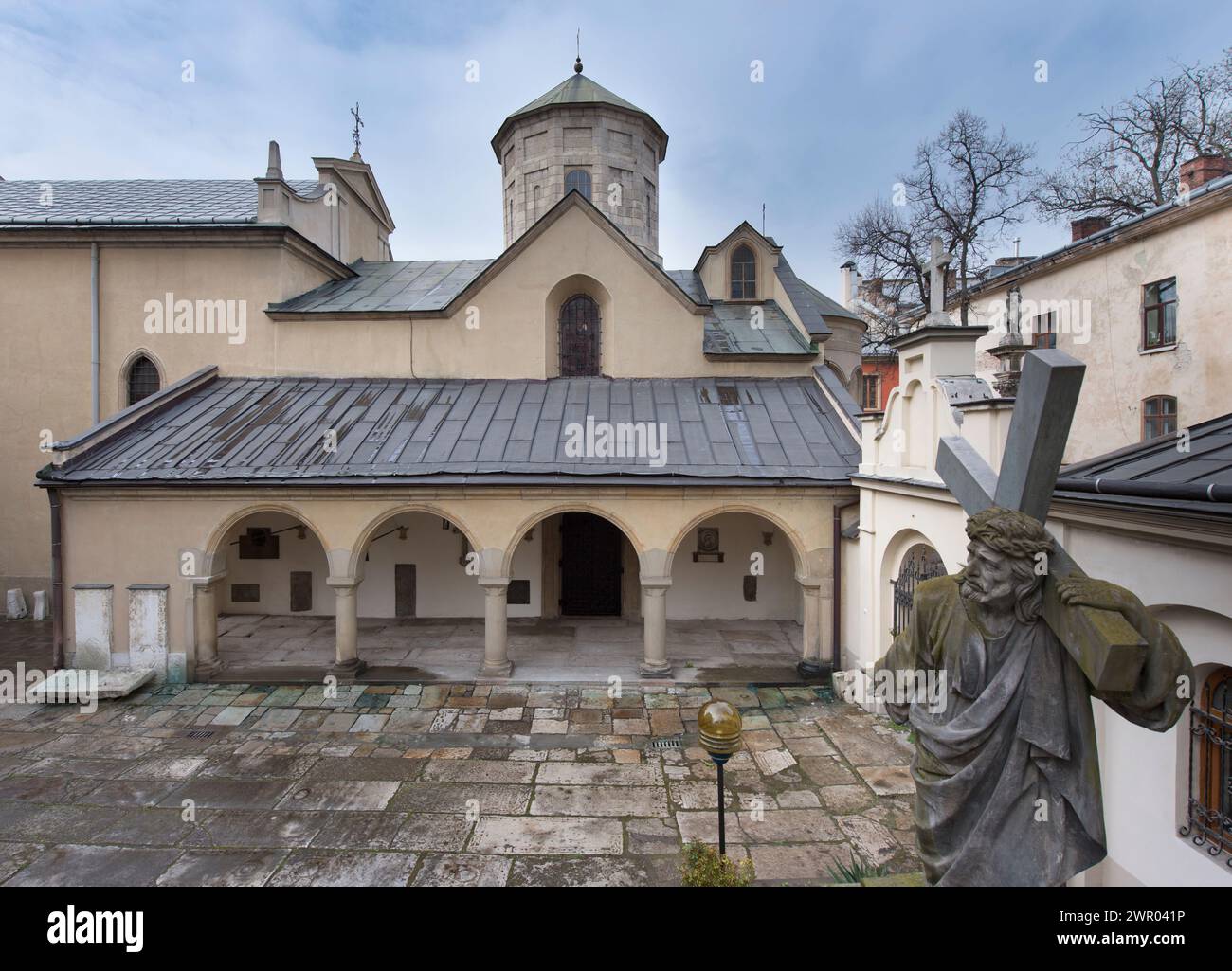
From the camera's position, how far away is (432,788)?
751cm

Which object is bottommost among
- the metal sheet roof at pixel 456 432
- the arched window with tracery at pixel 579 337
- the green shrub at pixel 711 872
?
the green shrub at pixel 711 872

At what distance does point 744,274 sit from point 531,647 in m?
11.0

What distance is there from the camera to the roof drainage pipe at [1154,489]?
390cm

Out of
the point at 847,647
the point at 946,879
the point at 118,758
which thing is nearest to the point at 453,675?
the point at 118,758

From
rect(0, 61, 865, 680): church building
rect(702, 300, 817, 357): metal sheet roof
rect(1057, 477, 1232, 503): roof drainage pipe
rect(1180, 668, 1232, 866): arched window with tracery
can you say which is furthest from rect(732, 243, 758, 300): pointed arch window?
rect(1180, 668, 1232, 866): arched window with tracery

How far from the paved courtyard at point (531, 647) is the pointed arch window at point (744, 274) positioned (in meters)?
8.54

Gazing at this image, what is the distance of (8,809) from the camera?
280 inches

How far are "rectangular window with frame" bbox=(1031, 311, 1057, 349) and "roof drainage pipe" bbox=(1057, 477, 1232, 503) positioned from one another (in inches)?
753

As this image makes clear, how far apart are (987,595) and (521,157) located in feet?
68.3

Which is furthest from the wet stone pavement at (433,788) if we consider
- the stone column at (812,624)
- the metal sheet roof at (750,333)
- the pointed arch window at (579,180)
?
the pointed arch window at (579,180)

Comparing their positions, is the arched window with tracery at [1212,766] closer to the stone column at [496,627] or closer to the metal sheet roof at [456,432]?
the metal sheet roof at [456,432]

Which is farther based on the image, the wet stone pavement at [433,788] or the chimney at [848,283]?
the chimney at [848,283]

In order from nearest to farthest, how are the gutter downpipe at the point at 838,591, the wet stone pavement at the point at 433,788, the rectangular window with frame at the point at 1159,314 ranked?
the wet stone pavement at the point at 433,788, the gutter downpipe at the point at 838,591, the rectangular window with frame at the point at 1159,314
